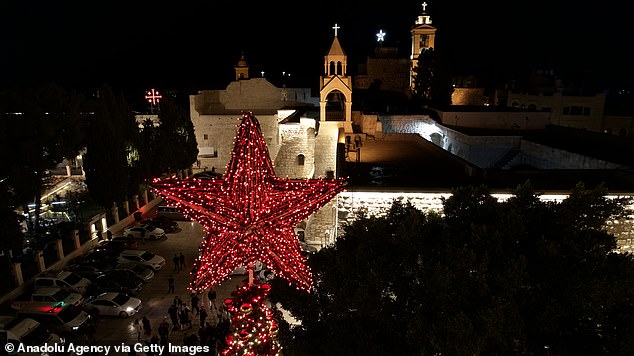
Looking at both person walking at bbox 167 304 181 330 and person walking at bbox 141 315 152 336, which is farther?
person walking at bbox 167 304 181 330

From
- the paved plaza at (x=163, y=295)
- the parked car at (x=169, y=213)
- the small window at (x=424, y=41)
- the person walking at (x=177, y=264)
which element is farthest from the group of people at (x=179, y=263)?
the small window at (x=424, y=41)

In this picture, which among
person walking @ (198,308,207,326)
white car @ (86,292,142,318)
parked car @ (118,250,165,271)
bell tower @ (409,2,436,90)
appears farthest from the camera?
bell tower @ (409,2,436,90)

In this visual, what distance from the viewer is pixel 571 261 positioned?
7648mm

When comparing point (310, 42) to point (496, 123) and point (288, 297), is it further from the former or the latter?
point (288, 297)

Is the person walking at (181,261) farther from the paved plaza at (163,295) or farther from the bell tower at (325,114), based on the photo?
the bell tower at (325,114)

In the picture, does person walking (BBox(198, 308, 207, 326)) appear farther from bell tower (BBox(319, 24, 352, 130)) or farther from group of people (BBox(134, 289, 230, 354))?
bell tower (BBox(319, 24, 352, 130))

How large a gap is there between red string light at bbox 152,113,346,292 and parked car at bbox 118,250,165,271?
13922mm

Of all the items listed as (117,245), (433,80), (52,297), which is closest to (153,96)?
(117,245)

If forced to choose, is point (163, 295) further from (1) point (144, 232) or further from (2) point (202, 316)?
(1) point (144, 232)

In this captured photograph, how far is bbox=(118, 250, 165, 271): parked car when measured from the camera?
63.1 ft

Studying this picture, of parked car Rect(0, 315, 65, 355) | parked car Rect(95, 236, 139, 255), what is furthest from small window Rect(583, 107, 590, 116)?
parked car Rect(0, 315, 65, 355)

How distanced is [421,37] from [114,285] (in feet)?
132

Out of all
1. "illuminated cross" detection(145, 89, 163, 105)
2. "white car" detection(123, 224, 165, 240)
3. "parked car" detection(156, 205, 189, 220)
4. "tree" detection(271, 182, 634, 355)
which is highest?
"illuminated cross" detection(145, 89, 163, 105)

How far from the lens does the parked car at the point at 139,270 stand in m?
18.1
